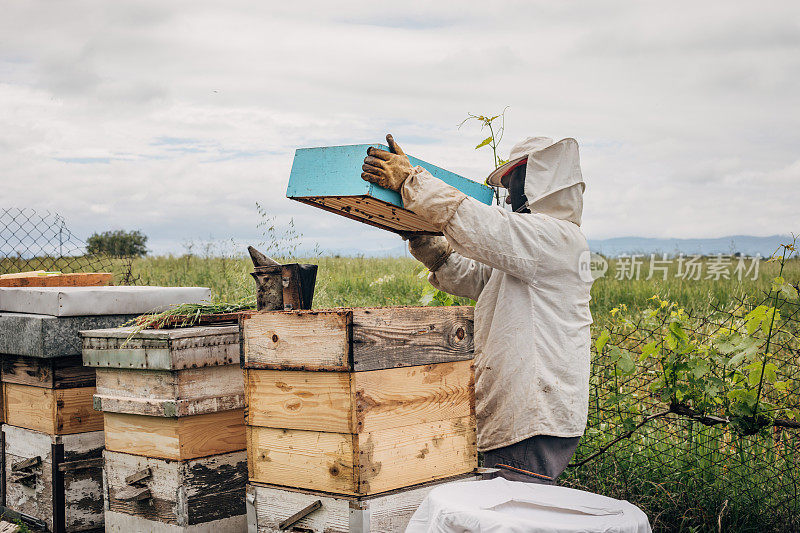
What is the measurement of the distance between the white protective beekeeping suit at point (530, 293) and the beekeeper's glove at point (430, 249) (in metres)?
0.40

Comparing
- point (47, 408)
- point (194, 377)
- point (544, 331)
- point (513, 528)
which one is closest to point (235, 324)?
point (194, 377)

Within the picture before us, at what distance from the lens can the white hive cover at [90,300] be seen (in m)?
3.66

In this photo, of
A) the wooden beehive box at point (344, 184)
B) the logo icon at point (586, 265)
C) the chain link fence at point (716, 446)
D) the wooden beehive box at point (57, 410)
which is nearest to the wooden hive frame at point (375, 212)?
the wooden beehive box at point (344, 184)

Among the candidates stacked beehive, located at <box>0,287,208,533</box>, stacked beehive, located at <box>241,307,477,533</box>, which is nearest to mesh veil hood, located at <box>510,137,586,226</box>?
stacked beehive, located at <box>241,307,477,533</box>

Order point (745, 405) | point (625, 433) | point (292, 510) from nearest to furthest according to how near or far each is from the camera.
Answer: point (292, 510)
point (745, 405)
point (625, 433)

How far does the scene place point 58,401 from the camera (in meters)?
3.60

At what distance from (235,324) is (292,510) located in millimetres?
1208

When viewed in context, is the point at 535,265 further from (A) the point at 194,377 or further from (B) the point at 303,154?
(A) the point at 194,377

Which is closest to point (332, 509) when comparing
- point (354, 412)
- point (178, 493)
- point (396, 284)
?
point (354, 412)

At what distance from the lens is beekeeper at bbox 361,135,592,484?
2.58m

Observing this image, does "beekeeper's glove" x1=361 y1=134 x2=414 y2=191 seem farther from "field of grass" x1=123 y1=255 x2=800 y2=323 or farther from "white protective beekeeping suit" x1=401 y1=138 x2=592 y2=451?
"field of grass" x1=123 y1=255 x2=800 y2=323

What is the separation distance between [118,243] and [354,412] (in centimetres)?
1037

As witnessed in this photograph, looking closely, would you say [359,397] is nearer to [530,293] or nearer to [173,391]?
[530,293]

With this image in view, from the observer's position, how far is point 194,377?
3.05 meters
